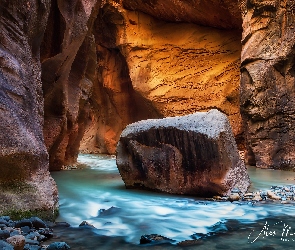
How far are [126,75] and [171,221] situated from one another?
45.5ft

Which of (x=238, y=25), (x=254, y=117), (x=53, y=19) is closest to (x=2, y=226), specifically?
(x=53, y=19)

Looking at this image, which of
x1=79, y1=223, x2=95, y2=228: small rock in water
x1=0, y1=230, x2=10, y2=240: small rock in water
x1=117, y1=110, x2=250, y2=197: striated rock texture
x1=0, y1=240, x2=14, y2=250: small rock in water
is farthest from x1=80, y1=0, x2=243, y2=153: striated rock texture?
x1=0, y1=240, x2=14, y2=250: small rock in water

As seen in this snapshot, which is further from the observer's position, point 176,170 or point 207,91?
point 207,91

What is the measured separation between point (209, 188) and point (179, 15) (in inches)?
423

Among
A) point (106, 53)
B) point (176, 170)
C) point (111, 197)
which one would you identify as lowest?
point (111, 197)

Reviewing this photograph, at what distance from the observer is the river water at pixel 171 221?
275 cm

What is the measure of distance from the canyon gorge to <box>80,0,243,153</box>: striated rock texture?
0.04 m

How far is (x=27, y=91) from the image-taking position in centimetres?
388

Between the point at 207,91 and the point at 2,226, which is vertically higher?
the point at 207,91

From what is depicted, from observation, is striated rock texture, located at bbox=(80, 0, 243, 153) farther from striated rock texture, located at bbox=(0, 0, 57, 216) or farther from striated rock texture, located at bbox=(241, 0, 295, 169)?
striated rock texture, located at bbox=(0, 0, 57, 216)

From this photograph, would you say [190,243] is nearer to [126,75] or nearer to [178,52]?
[178,52]

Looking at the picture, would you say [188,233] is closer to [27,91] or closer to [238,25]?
[27,91]

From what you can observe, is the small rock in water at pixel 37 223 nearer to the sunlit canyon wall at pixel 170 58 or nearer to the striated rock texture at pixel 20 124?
the striated rock texture at pixel 20 124

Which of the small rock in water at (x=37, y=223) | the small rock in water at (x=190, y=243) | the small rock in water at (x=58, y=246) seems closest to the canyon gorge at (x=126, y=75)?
the small rock in water at (x=37, y=223)
